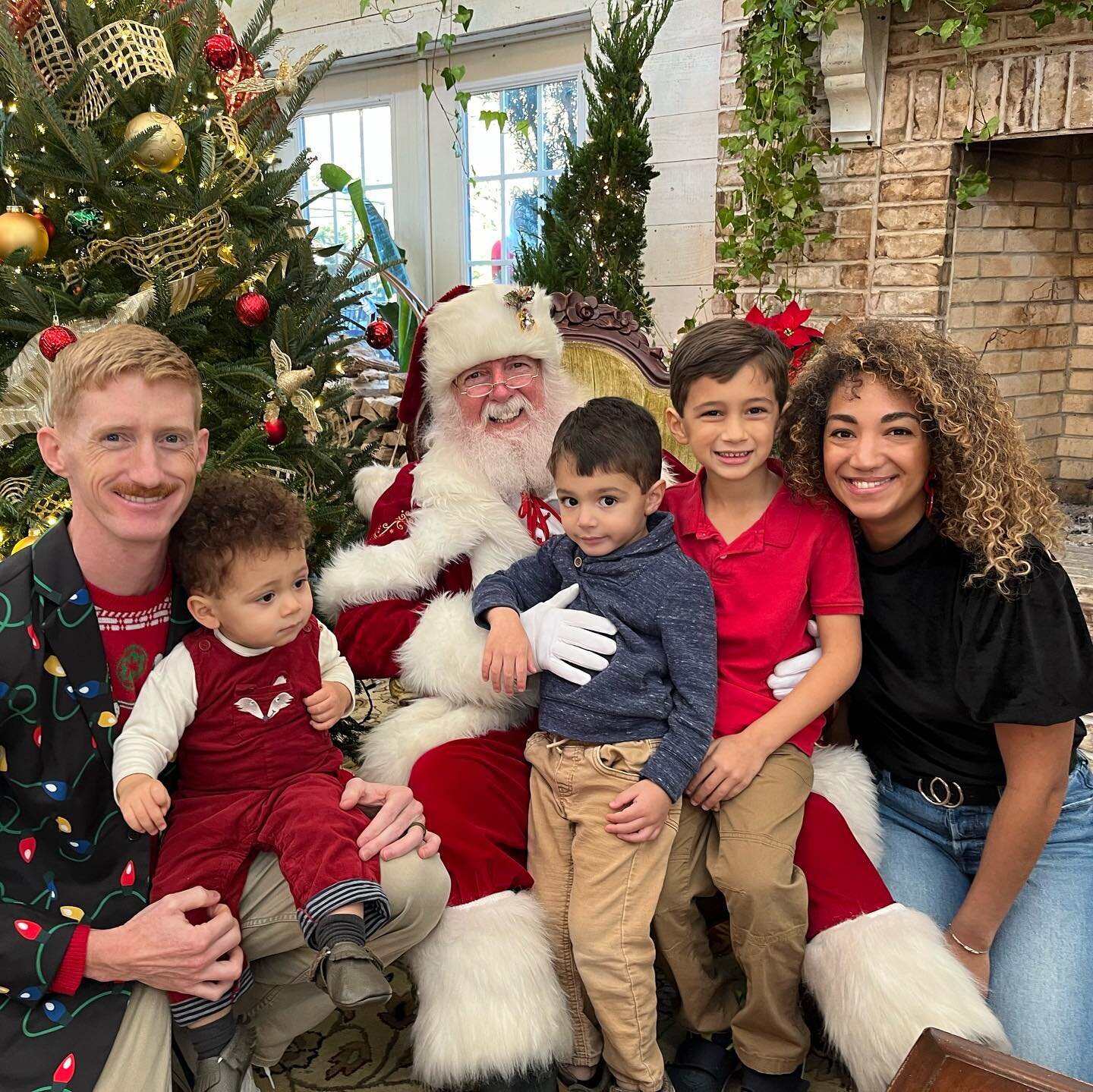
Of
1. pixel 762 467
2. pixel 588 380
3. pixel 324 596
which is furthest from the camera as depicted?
pixel 588 380

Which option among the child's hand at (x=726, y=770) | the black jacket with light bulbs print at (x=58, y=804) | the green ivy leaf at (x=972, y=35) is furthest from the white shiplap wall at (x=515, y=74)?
the black jacket with light bulbs print at (x=58, y=804)

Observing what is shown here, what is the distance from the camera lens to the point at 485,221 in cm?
541

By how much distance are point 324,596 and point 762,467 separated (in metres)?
0.99

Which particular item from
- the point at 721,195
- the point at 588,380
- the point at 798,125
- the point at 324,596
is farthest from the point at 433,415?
the point at 721,195

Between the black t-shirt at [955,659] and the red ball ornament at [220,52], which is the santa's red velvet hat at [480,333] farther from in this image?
the black t-shirt at [955,659]

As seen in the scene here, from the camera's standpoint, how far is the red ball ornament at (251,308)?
2062 millimetres

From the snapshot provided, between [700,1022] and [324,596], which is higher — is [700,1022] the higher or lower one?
the lower one

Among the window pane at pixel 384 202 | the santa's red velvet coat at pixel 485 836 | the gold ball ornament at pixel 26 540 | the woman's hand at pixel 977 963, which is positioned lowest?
the woman's hand at pixel 977 963

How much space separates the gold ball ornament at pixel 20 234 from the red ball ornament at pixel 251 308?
0.40 meters

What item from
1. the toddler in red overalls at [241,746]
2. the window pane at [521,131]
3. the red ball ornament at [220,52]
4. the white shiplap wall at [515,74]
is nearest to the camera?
the toddler in red overalls at [241,746]

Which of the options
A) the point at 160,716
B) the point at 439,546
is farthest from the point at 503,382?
the point at 160,716

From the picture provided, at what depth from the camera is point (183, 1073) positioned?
4.81 feet

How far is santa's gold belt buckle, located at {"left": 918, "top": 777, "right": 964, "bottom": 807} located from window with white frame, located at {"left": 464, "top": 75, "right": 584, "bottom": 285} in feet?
12.4

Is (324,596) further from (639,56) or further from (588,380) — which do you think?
(639,56)
